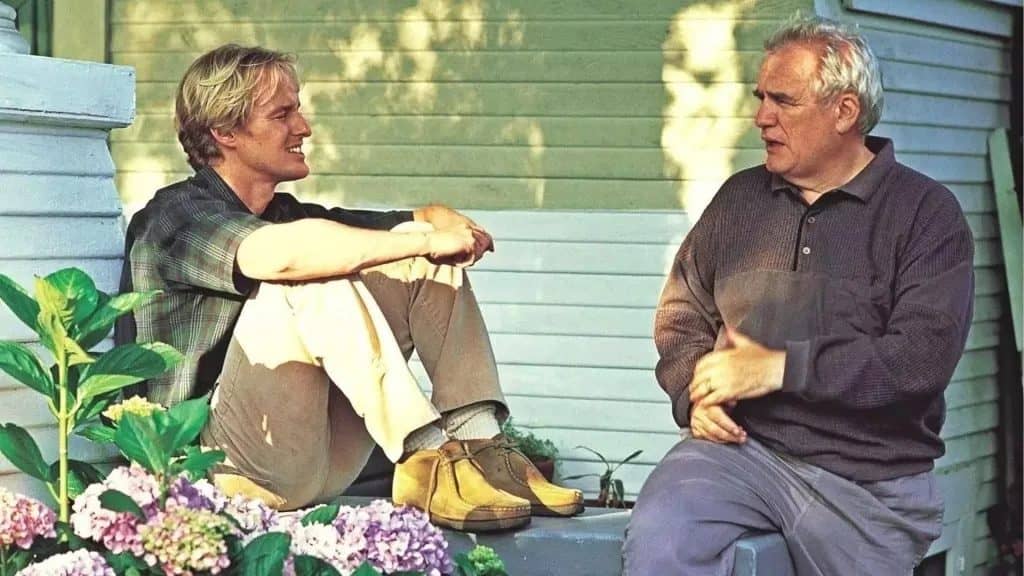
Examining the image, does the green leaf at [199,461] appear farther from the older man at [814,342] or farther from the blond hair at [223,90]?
the blond hair at [223,90]

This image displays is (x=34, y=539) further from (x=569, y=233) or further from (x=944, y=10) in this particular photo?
(x=944, y=10)

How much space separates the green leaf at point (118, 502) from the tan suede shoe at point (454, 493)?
51.8 inches

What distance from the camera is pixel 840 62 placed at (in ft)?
11.9

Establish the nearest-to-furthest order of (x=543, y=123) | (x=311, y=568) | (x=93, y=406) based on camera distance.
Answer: (x=311, y=568) → (x=93, y=406) → (x=543, y=123)

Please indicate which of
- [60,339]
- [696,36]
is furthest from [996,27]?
[60,339]

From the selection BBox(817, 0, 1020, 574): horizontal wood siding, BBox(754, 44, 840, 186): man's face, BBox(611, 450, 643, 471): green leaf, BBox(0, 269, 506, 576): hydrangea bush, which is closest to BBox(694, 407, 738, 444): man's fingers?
BBox(754, 44, 840, 186): man's face

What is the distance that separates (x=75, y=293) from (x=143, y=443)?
0.32m

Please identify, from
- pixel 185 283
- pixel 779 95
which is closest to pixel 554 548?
pixel 185 283

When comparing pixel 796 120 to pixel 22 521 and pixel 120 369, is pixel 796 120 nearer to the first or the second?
pixel 120 369

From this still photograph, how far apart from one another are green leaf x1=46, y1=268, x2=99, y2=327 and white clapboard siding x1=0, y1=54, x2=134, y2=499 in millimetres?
644

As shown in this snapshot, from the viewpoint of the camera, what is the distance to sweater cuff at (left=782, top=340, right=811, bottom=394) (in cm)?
338

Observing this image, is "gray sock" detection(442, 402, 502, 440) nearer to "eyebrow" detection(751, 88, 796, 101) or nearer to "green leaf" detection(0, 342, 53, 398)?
"eyebrow" detection(751, 88, 796, 101)

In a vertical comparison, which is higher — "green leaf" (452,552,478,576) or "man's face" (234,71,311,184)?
"man's face" (234,71,311,184)

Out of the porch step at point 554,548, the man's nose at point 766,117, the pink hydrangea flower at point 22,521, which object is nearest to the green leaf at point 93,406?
the pink hydrangea flower at point 22,521
